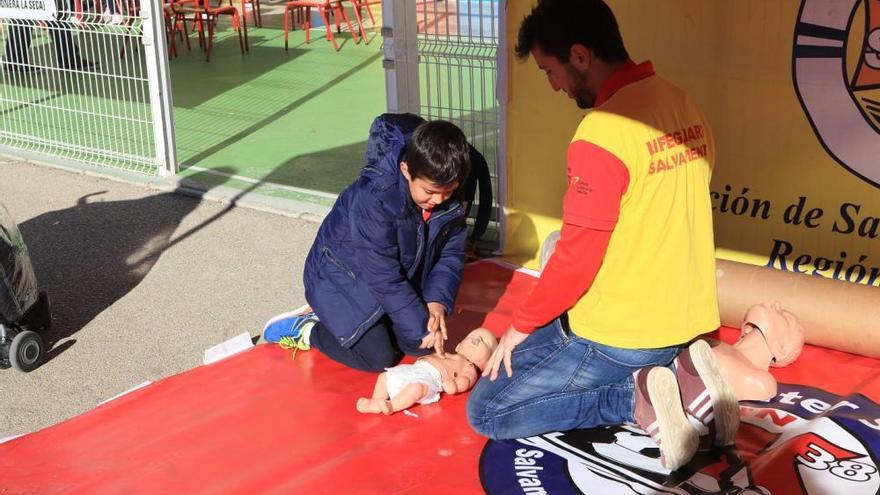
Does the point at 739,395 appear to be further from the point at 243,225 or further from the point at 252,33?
the point at 252,33

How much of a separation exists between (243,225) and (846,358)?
12.1ft

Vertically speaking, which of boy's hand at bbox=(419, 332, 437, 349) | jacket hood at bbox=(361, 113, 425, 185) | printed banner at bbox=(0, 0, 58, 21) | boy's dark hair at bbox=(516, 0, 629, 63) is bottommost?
boy's hand at bbox=(419, 332, 437, 349)

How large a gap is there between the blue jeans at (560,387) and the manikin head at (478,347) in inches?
20.9

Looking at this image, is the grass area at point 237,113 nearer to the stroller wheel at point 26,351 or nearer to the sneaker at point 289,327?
the sneaker at point 289,327

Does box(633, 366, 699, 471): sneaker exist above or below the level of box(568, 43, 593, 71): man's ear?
below

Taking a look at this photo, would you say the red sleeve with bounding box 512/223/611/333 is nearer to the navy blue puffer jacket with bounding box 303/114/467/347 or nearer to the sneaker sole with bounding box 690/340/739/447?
the sneaker sole with bounding box 690/340/739/447

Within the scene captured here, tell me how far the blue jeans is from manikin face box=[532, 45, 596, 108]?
75 cm

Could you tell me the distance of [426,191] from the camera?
3.48 m

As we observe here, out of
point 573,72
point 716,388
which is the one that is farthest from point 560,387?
point 573,72

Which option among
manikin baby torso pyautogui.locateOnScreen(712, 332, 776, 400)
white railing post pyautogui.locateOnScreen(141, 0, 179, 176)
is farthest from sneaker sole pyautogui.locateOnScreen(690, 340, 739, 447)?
white railing post pyautogui.locateOnScreen(141, 0, 179, 176)

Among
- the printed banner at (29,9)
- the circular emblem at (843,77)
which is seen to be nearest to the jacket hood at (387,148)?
the circular emblem at (843,77)

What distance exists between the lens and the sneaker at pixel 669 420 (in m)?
2.99

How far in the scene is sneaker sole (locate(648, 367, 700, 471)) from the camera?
9.80 feet

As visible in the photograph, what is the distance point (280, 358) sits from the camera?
4094mm
